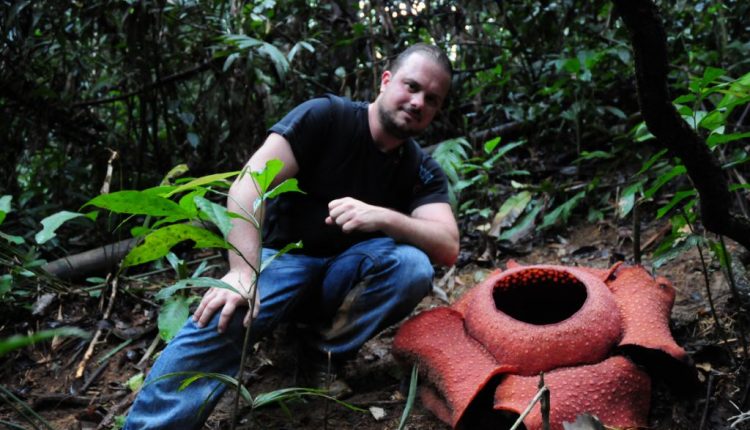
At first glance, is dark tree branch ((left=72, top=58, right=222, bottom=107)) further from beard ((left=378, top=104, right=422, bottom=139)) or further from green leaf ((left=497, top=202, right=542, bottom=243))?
green leaf ((left=497, top=202, right=542, bottom=243))

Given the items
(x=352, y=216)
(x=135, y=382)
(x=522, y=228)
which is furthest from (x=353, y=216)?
(x=522, y=228)

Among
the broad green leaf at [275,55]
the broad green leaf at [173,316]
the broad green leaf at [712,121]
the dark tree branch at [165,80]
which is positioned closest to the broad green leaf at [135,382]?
the broad green leaf at [173,316]

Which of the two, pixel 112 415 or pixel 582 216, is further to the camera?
pixel 582 216

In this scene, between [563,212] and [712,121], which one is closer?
[712,121]

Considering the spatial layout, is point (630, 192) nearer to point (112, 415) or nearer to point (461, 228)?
point (461, 228)

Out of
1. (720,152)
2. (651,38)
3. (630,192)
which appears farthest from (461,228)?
(651,38)

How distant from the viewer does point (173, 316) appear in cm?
204

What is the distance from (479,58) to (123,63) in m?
2.72

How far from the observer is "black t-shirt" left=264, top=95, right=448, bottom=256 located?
2.29m

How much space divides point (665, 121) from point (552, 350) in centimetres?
75

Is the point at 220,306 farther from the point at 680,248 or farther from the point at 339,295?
the point at 680,248

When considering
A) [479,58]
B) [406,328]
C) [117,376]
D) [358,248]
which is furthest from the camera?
[479,58]

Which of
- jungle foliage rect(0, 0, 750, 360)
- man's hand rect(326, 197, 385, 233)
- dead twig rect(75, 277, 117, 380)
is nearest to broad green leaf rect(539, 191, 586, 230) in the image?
jungle foliage rect(0, 0, 750, 360)

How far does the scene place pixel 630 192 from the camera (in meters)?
2.65
